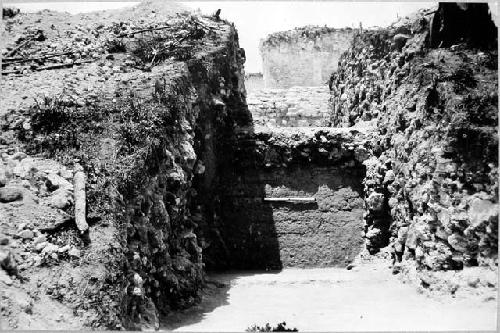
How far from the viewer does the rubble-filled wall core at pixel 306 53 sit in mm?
18719

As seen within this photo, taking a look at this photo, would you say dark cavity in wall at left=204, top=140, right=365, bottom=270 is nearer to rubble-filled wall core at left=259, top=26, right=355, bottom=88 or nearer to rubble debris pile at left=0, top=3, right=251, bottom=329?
rubble debris pile at left=0, top=3, right=251, bottom=329

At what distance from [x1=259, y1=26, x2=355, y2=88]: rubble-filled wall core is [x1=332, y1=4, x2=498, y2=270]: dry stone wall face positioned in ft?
28.3

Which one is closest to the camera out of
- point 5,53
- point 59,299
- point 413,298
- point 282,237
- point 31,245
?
point 59,299

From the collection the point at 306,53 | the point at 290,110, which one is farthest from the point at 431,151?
the point at 306,53

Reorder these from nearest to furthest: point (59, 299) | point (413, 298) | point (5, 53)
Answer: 1. point (59, 299)
2. point (413, 298)
3. point (5, 53)

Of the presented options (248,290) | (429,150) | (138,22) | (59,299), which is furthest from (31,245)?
(138,22)

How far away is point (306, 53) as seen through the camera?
18.8 metres

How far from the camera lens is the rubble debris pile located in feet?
15.0

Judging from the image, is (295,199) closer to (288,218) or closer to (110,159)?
(288,218)

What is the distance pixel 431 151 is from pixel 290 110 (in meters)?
6.83

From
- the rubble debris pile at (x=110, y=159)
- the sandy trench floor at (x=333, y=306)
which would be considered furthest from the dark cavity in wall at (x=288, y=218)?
the sandy trench floor at (x=333, y=306)

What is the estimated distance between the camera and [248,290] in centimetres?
720

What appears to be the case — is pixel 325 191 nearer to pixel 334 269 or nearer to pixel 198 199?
pixel 334 269

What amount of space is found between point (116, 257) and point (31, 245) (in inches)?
30.3
